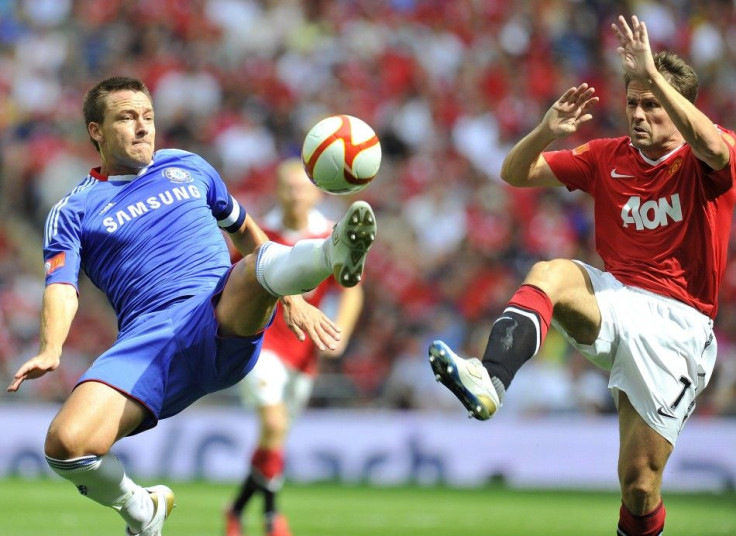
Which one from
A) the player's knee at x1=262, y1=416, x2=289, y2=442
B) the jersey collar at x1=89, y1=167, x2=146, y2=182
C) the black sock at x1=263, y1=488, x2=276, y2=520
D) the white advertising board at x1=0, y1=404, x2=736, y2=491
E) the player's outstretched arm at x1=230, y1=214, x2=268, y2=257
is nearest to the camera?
the jersey collar at x1=89, y1=167, x2=146, y2=182

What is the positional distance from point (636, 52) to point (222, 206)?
236cm

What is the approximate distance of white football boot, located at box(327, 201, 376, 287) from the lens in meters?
5.35

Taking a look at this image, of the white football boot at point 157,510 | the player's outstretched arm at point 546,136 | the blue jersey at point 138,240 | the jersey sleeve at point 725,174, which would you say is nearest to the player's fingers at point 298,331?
the blue jersey at point 138,240

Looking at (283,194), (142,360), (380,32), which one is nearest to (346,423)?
(283,194)

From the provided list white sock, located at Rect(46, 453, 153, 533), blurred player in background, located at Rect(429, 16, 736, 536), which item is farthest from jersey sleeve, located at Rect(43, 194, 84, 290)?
blurred player in background, located at Rect(429, 16, 736, 536)

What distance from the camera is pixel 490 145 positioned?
1783 cm

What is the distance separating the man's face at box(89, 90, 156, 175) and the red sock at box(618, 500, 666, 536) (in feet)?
10.2

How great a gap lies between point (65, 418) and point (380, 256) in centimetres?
1063

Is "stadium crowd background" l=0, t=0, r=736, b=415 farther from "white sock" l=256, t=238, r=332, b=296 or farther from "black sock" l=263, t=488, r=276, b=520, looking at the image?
"white sock" l=256, t=238, r=332, b=296

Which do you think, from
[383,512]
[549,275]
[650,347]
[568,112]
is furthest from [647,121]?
[383,512]

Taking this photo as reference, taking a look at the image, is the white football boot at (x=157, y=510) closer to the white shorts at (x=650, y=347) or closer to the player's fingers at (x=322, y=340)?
the player's fingers at (x=322, y=340)

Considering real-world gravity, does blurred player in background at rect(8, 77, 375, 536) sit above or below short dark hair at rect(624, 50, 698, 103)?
below

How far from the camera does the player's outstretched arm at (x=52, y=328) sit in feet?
18.0

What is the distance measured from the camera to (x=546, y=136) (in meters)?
6.32
